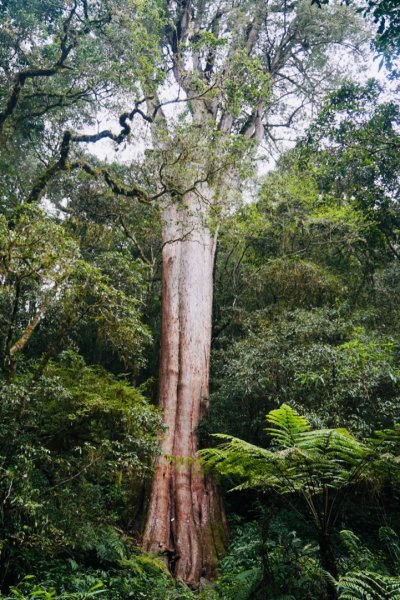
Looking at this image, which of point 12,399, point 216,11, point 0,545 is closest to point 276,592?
point 0,545

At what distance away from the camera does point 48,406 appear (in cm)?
596

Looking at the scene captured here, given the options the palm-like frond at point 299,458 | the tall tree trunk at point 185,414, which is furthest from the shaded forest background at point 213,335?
the tall tree trunk at point 185,414

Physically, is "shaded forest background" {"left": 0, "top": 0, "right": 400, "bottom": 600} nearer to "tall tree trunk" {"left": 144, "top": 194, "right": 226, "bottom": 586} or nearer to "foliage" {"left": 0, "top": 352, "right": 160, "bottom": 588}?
"foliage" {"left": 0, "top": 352, "right": 160, "bottom": 588}

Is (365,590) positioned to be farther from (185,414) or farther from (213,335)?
(213,335)

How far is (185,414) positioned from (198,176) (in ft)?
15.8

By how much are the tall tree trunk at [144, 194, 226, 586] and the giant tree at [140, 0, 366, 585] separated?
19 millimetres

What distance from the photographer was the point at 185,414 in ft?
30.5

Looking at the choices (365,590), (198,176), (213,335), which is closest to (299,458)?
(365,590)

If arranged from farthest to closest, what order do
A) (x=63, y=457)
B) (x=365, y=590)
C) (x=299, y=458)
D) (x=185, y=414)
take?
(x=185, y=414), (x=63, y=457), (x=299, y=458), (x=365, y=590)

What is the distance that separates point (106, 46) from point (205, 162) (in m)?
2.80

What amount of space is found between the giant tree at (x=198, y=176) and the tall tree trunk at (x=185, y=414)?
2 centimetres

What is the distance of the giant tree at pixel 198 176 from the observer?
8031 millimetres

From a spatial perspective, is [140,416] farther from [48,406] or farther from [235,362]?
[235,362]

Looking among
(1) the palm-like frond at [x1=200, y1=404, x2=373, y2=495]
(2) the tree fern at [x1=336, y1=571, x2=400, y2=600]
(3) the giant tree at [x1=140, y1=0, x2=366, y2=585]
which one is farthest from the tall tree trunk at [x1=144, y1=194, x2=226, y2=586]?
(2) the tree fern at [x1=336, y1=571, x2=400, y2=600]
